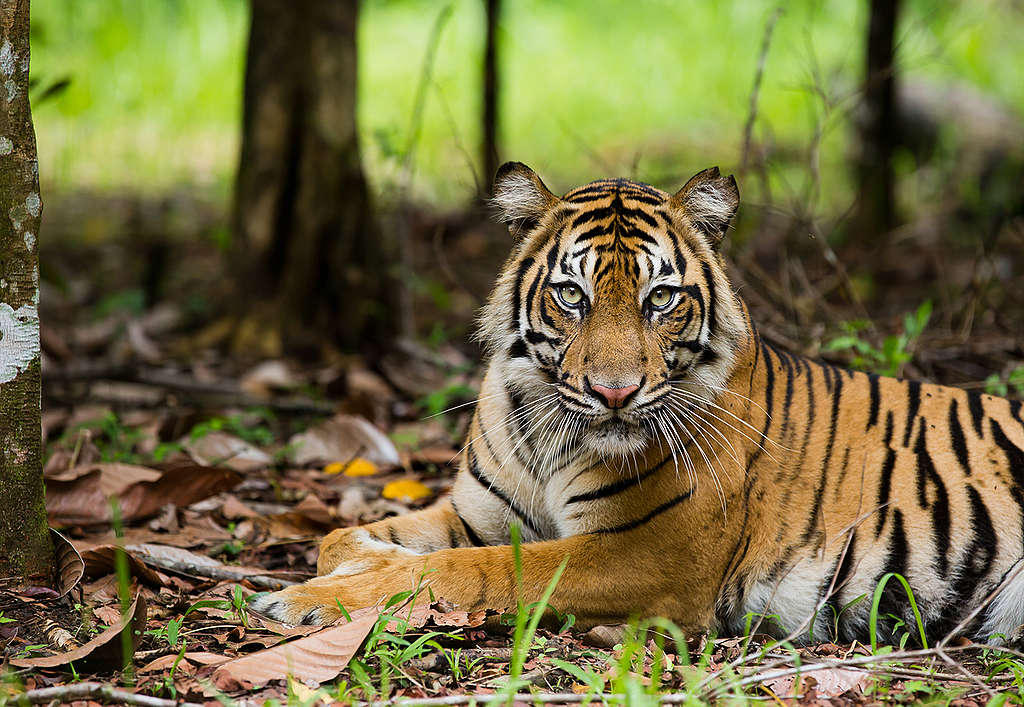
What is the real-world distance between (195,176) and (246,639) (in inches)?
393

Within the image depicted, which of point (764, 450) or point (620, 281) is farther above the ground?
point (620, 281)

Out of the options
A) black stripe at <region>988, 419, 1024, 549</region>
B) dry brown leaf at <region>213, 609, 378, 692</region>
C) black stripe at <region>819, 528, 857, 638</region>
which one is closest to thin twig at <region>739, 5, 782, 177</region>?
black stripe at <region>988, 419, 1024, 549</region>

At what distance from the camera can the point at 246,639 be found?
9.50ft

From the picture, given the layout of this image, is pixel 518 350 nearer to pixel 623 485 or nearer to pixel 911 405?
pixel 623 485

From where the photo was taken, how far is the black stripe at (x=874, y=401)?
375 centimetres

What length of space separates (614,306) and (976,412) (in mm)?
1528

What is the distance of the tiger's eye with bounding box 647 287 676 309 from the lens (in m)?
3.27

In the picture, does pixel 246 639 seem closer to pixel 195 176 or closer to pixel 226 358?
pixel 226 358

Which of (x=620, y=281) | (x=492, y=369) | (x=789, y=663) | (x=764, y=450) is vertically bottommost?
(x=789, y=663)

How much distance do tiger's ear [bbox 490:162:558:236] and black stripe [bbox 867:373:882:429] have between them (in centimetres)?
138

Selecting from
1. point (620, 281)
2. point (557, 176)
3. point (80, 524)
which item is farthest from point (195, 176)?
point (620, 281)

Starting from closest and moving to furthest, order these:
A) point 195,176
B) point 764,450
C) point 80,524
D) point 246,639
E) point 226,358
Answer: point 246,639 → point 764,450 → point 80,524 → point 226,358 → point 195,176

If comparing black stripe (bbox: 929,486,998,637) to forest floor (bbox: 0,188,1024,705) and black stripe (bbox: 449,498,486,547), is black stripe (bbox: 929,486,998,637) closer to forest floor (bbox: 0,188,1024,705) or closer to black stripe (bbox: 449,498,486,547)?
forest floor (bbox: 0,188,1024,705)

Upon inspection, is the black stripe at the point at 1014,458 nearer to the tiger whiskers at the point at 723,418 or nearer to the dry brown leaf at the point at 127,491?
the tiger whiskers at the point at 723,418
